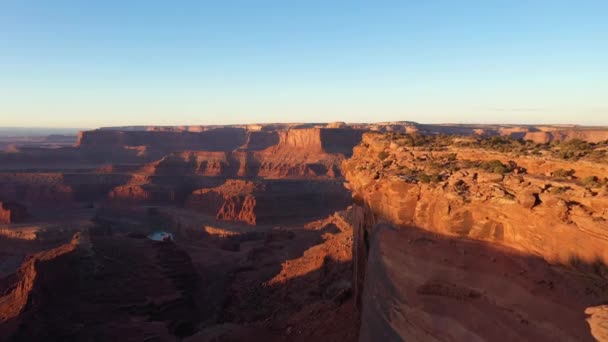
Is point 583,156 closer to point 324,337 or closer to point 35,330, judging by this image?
point 324,337

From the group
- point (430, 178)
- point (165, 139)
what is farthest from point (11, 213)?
point (165, 139)

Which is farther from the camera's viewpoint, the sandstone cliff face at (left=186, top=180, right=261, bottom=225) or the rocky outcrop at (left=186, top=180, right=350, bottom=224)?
the rocky outcrop at (left=186, top=180, right=350, bottom=224)

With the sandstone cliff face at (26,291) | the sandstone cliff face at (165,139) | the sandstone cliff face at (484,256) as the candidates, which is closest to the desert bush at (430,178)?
the sandstone cliff face at (484,256)

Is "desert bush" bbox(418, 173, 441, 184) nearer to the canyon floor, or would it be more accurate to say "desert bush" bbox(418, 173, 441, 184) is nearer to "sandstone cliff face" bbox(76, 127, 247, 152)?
the canyon floor

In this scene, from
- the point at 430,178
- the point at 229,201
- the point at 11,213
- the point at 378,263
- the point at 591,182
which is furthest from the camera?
the point at 229,201

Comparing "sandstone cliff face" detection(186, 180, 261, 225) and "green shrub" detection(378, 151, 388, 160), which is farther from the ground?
"green shrub" detection(378, 151, 388, 160)

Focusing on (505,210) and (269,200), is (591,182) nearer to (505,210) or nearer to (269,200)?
(505,210)

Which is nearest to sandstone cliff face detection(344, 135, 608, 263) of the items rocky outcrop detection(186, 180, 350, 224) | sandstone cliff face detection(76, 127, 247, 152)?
rocky outcrop detection(186, 180, 350, 224)
